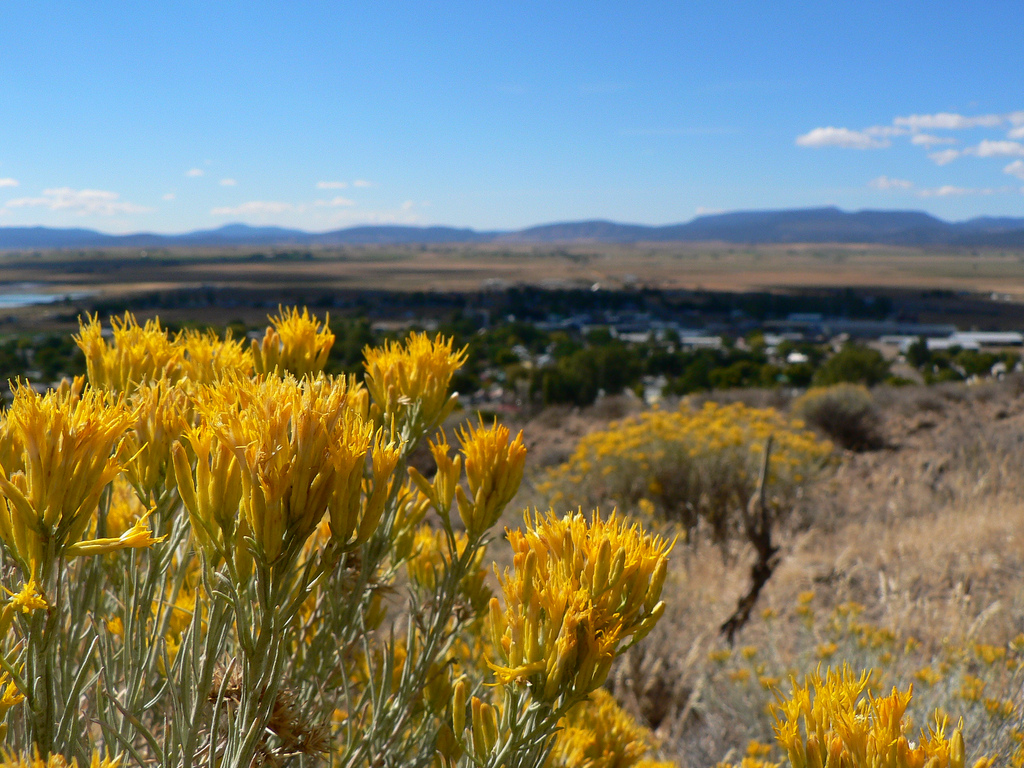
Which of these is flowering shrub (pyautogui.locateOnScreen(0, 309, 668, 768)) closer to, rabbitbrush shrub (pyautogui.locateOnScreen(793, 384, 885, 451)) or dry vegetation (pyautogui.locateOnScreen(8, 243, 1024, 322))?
rabbitbrush shrub (pyautogui.locateOnScreen(793, 384, 885, 451))

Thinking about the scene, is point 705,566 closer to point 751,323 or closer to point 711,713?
point 711,713

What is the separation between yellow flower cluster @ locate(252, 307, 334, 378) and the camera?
5.47 feet

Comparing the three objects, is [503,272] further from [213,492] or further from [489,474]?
[213,492]

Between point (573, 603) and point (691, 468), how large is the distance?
684 centimetres

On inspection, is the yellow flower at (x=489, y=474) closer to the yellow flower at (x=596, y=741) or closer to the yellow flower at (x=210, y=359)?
the yellow flower at (x=596, y=741)

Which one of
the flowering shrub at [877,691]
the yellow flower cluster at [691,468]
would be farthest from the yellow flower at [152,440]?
the yellow flower cluster at [691,468]

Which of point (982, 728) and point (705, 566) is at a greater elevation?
point (982, 728)

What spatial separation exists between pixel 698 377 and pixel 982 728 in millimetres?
25598

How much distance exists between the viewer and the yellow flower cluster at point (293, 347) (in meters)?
1.67

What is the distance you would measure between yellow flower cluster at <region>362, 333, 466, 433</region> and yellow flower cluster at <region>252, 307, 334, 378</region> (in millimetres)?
158

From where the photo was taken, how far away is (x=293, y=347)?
1680 millimetres

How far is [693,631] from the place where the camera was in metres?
4.82

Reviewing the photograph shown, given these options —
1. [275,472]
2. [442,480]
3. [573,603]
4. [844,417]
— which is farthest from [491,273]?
[275,472]

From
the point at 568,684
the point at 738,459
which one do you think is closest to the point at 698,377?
the point at 738,459
